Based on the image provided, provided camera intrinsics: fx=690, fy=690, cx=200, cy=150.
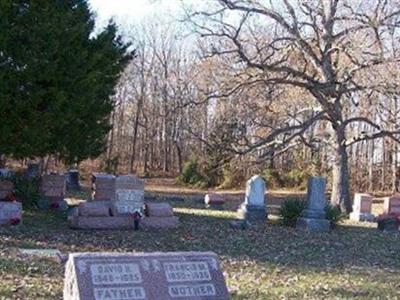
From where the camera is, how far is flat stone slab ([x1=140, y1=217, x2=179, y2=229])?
1501 cm

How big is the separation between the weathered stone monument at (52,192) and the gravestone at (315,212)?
19.7 ft

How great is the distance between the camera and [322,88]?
71.5 feet

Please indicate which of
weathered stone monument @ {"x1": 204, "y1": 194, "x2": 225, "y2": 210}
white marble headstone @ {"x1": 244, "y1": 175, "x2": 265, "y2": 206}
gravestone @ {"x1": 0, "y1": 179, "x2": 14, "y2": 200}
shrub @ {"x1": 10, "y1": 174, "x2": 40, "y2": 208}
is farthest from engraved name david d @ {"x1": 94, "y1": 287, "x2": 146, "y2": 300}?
weathered stone monument @ {"x1": 204, "y1": 194, "x2": 225, "y2": 210}

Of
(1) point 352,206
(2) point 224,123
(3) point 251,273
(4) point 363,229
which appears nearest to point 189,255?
(3) point 251,273

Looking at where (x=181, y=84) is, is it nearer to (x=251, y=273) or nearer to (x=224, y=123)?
(x=224, y=123)

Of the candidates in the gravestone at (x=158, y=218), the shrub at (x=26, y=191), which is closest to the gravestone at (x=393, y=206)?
the gravestone at (x=158, y=218)

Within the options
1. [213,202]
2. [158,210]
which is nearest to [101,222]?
[158,210]

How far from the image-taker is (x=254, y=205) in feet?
60.3

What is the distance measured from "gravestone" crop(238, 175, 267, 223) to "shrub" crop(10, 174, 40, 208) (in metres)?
5.39

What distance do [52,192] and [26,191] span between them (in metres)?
0.74

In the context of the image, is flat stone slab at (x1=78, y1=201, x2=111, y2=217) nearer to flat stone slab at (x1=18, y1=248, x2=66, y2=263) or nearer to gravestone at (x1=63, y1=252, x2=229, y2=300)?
flat stone slab at (x1=18, y1=248, x2=66, y2=263)

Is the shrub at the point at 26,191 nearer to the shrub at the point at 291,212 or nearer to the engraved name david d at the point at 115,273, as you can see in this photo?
the shrub at the point at 291,212

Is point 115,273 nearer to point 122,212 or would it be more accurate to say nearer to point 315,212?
point 122,212

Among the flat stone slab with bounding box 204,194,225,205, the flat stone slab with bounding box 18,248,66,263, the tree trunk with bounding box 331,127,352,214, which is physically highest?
the tree trunk with bounding box 331,127,352,214
